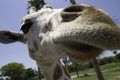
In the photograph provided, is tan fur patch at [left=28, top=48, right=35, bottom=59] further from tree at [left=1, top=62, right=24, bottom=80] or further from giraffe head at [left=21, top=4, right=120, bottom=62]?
tree at [left=1, top=62, right=24, bottom=80]

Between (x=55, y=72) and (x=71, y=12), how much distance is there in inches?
60.7

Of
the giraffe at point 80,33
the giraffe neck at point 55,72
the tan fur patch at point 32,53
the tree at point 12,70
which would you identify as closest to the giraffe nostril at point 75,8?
the giraffe at point 80,33

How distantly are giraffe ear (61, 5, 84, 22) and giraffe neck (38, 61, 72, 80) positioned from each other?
1.38 metres

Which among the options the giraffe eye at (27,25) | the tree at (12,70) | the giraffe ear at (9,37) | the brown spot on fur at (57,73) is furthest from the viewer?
the tree at (12,70)

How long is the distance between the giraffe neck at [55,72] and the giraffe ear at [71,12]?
138 centimetres

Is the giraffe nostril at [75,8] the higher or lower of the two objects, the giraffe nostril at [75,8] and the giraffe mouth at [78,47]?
the higher

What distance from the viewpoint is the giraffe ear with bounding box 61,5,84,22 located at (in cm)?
277

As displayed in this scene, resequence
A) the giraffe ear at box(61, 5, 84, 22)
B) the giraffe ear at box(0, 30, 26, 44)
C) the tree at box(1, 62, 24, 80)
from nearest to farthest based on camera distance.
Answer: the giraffe ear at box(61, 5, 84, 22), the giraffe ear at box(0, 30, 26, 44), the tree at box(1, 62, 24, 80)

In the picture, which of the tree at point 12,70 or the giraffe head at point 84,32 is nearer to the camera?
the giraffe head at point 84,32

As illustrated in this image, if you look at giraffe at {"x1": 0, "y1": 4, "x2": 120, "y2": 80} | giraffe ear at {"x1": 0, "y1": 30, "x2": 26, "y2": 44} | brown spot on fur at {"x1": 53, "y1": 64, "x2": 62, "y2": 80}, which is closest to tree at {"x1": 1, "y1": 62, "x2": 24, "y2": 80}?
giraffe ear at {"x1": 0, "y1": 30, "x2": 26, "y2": 44}

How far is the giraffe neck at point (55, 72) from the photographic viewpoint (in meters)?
4.11

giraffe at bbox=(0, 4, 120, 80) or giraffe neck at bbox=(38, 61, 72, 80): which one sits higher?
giraffe at bbox=(0, 4, 120, 80)

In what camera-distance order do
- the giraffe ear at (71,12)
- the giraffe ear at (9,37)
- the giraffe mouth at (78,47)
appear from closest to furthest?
the giraffe mouth at (78,47), the giraffe ear at (71,12), the giraffe ear at (9,37)

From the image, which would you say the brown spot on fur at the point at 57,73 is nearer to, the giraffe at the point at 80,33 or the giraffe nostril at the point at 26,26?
the giraffe at the point at 80,33
